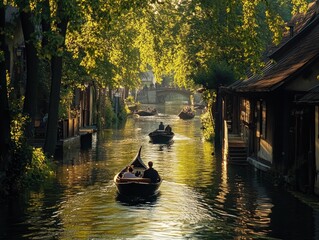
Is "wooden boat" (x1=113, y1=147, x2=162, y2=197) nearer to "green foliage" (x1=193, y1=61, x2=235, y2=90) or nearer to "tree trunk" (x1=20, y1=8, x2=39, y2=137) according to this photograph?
"tree trunk" (x1=20, y1=8, x2=39, y2=137)

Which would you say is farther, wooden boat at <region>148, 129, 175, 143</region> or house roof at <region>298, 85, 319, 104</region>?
wooden boat at <region>148, 129, 175, 143</region>

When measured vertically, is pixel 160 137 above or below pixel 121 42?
below

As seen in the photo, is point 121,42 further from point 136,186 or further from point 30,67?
point 136,186

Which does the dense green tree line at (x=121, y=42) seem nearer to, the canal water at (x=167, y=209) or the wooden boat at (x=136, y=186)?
the canal water at (x=167, y=209)

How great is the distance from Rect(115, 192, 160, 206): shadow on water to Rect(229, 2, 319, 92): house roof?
21.2 feet

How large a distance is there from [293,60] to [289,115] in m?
3.05

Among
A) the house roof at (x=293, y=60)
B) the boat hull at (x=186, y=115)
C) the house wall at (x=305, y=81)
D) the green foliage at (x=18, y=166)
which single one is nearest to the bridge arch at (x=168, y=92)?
the boat hull at (x=186, y=115)

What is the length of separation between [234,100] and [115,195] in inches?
960

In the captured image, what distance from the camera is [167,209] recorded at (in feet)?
70.8

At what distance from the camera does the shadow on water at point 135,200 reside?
2252 centimetres

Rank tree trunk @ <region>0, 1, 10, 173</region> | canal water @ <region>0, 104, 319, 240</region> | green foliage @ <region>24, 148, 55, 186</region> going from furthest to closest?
1. green foliage @ <region>24, 148, 55, 186</region>
2. tree trunk @ <region>0, 1, 10, 173</region>
3. canal water @ <region>0, 104, 319, 240</region>

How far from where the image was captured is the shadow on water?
22525 millimetres

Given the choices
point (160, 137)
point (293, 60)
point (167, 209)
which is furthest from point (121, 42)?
point (167, 209)

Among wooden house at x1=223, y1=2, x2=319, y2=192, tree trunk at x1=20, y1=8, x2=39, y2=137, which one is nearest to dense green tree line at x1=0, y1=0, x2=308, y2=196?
tree trunk at x1=20, y1=8, x2=39, y2=137
